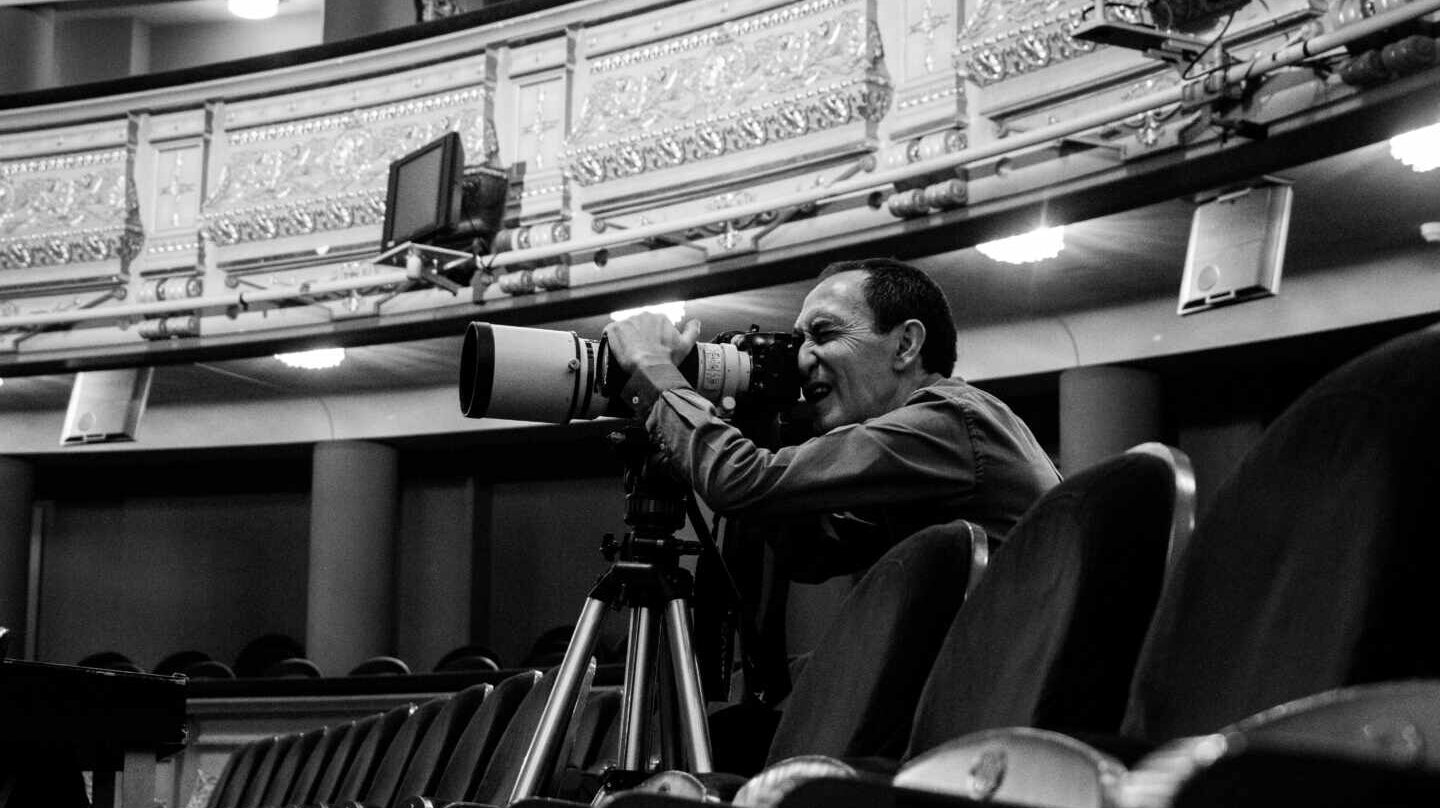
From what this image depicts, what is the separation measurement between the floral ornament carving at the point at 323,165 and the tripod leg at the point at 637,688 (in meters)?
3.94

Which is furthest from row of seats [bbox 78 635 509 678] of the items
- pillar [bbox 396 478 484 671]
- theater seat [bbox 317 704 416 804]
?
theater seat [bbox 317 704 416 804]

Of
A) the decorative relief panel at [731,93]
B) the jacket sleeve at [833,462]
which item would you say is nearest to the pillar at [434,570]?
the decorative relief panel at [731,93]

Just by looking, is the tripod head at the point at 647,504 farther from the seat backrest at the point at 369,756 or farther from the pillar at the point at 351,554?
the pillar at the point at 351,554

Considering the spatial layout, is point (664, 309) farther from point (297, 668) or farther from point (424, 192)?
point (297, 668)

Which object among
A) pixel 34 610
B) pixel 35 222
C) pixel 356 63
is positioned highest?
pixel 356 63

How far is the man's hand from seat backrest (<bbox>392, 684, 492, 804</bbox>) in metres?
0.81

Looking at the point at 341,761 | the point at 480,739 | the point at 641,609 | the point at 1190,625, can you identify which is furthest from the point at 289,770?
the point at 1190,625

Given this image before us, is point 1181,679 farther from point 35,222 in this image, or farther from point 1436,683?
point 35,222

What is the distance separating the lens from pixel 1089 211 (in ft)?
12.8

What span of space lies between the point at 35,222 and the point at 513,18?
7.30 ft

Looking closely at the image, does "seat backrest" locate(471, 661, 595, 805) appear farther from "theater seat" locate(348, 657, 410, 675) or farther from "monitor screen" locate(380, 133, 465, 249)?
"monitor screen" locate(380, 133, 465, 249)

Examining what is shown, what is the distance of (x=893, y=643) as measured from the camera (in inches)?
46.7

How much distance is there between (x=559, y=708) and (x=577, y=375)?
36 cm

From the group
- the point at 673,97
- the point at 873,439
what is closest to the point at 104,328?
the point at 673,97
